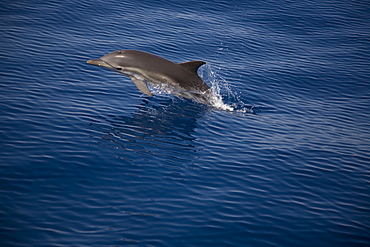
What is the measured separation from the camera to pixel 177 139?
44.5 feet

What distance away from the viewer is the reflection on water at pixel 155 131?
12.6 meters

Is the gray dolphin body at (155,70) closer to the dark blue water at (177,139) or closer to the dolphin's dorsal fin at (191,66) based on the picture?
the dolphin's dorsal fin at (191,66)

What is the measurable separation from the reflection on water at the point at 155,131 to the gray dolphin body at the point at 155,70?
0.84m

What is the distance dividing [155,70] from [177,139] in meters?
3.31

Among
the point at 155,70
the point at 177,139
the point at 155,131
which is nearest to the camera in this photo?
the point at 177,139

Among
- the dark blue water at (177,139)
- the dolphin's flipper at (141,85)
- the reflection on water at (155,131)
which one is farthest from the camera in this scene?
the dolphin's flipper at (141,85)

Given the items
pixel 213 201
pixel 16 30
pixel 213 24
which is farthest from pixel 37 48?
pixel 213 201

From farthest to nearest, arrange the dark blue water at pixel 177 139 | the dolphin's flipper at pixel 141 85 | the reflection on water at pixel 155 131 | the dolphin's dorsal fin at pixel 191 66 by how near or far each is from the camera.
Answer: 1. the dolphin's dorsal fin at pixel 191 66
2. the dolphin's flipper at pixel 141 85
3. the reflection on water at pixel 155 131
4. the dark blue water at pixel 177 139

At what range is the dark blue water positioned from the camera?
953 centimetres

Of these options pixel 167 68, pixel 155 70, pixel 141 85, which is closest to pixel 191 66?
pixel 167 68

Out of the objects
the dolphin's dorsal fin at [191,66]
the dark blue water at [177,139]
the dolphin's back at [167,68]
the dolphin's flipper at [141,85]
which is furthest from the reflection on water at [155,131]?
the dolphin's dorsal fin at [191,66]

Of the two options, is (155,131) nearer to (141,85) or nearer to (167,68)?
(141,85)

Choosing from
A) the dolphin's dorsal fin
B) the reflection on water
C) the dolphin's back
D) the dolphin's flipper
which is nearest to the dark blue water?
the reflection on water

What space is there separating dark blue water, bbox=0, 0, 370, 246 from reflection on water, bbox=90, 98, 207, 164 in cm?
6
